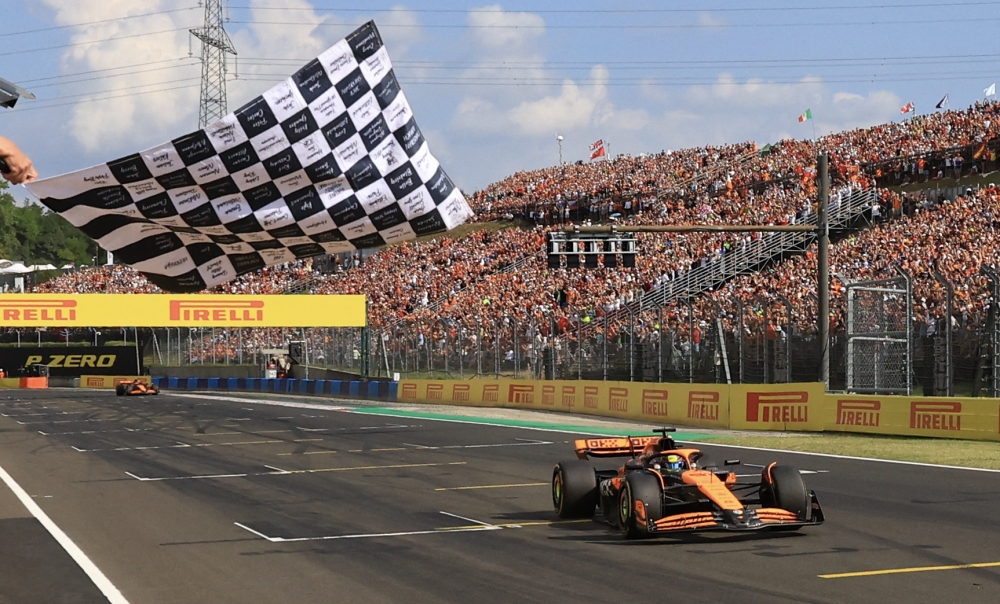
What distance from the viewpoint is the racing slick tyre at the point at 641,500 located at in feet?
31.3

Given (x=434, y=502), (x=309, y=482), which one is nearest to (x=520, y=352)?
(x=309, y=482)

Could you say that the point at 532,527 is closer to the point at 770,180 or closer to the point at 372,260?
the point at 770,180

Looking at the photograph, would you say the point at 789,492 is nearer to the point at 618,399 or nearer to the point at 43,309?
the point at 618,399

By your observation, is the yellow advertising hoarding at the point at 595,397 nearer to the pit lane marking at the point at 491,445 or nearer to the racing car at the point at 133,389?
the pit lane marking at the point at 491,445

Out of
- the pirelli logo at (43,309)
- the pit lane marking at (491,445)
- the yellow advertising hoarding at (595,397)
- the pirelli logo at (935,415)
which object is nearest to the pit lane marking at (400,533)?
the pit lane marking at (491,445)

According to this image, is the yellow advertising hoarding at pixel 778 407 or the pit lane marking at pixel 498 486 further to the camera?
the yellow advertising hoarding at pixel 778 407

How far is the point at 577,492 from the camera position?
435 inches

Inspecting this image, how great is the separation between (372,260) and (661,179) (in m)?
14.1

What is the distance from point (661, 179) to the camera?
52.0 metres

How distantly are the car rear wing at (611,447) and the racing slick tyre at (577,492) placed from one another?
195mm

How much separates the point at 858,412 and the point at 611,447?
1100 centimetres

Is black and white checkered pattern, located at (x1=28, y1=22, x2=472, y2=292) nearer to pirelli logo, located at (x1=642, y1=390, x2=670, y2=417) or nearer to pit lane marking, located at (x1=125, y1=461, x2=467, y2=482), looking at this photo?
pit lane marking, located at (x1=125, y1=461, x2=467, y2=482)

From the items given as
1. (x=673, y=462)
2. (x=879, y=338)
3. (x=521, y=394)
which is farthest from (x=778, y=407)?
(x=673, y=462)

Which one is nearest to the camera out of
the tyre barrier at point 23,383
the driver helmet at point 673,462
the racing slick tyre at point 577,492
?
the driver helmet at point 673,462
